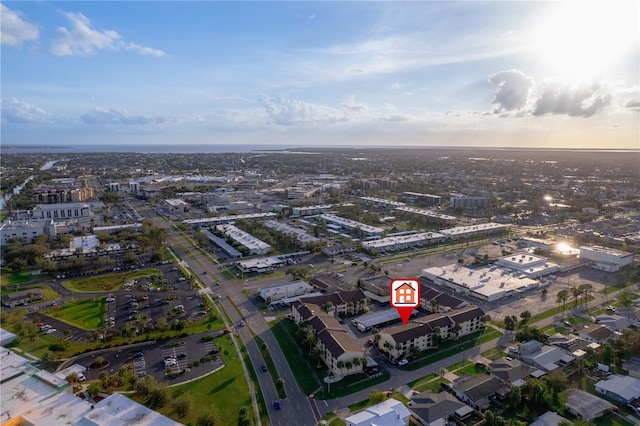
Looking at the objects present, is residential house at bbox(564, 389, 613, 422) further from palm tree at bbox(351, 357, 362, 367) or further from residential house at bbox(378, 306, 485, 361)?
palm tree at bbox(351, 357, 362, 367)

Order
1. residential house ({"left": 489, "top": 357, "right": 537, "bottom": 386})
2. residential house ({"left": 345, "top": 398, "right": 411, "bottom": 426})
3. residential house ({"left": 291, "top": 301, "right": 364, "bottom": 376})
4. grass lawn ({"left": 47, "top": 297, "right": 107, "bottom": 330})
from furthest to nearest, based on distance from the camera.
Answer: grass lawn ({"left": 47, "top": 297, "right": 107, "bottom": 330})
residential house ({"left": 291, "top": 301, "right": 364, "bottom": 376})
residential house ({"left": 489, "top": 357, "right": 537, "bottom": 386})
residential house ({"left": 345, "top": 398, "right": 411, "bottom": 426})

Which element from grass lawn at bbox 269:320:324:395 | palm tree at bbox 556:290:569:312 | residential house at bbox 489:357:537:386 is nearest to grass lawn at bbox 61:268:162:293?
grass lawn at bbox 269:320:324:395

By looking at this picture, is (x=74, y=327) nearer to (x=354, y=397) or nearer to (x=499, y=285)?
(x=354, y=397)

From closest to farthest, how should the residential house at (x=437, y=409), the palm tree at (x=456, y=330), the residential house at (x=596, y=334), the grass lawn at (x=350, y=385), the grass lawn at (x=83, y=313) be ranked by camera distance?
1. the residential house at (x=437, y=409)
2. the grass lawn at (x=350, y=385)
3. the residential house at (x=596, y=334)
4. the palm tree at (x=456, y=330)
5. the grass lawn at (x=83, y=313)

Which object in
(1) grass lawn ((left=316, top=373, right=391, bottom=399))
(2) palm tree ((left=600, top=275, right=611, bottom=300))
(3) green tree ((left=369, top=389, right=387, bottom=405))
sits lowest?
(1) grass lawn ((left=316, top=373, right=391, bottom=399))

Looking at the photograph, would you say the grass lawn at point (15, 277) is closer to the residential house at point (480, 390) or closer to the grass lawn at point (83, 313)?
the grass lawn at point (83, 313)

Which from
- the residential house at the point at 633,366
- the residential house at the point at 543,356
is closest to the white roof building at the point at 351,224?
the residential house at the point at 543,356

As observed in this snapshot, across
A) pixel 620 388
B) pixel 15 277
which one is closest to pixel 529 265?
pixel 620 388
